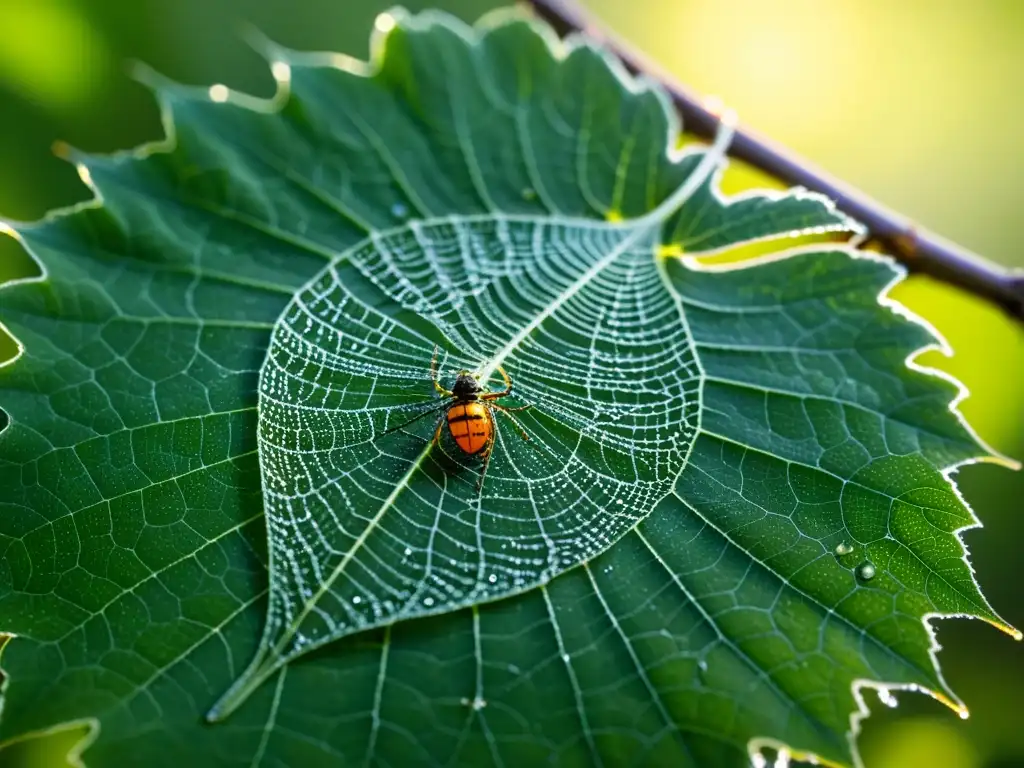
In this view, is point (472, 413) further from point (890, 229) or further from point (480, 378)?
point (890, 229)

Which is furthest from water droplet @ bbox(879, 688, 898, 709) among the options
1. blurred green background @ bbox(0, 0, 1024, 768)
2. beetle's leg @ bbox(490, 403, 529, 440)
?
blurred green background @ bbox(0, 0, 1024, 768)

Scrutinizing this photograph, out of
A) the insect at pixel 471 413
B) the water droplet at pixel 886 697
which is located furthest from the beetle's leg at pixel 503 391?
the water droplet at pixel 886 697

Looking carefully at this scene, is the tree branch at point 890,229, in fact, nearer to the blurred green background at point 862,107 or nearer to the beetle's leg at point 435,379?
the beetle's leg at point 435,379

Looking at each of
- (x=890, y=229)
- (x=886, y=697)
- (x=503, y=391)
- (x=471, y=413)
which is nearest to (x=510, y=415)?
(x=503, y=391)

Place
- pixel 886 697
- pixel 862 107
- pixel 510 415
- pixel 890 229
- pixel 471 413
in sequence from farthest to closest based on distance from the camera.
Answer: pixel 862 107
pixel 890 229
pixel 510 415
pixel 471 413
pixel 886 697

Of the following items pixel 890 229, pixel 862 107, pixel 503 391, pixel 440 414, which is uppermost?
pixel 862 107

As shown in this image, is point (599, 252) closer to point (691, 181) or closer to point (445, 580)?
point (691, 181)

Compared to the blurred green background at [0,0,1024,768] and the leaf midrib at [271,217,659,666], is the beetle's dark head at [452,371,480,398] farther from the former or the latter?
the blurred green background at [0,0,1024,768]
